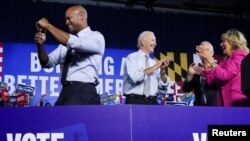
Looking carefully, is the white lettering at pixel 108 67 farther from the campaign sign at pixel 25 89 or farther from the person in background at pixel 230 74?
the person in background at pixel 230 74

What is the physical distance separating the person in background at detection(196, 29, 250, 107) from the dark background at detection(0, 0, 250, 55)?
4.49 m

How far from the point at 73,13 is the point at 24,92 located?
13.7 feet

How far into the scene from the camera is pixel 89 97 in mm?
1832

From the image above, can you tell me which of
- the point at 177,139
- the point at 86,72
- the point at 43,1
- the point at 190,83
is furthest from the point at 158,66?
the point at 43,1

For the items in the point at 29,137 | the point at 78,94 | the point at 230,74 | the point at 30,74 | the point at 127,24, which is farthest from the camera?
the point at 127,24

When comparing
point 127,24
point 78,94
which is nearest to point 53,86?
point 127,24

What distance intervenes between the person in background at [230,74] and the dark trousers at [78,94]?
1.93 ft

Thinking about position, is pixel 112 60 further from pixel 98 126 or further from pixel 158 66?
pixel 98 126

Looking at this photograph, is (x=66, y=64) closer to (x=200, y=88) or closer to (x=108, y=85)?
(x=200, y=88)

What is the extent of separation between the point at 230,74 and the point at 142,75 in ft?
2.06

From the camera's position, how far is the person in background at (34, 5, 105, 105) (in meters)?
1.79

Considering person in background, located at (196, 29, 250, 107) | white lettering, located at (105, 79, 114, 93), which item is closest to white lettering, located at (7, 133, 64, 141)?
person in background, located at (196, 29, 250, 107)

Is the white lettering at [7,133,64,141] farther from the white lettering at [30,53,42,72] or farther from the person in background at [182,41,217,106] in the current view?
the white lettering at [30,53,42,72]

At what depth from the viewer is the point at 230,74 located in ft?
6.35
